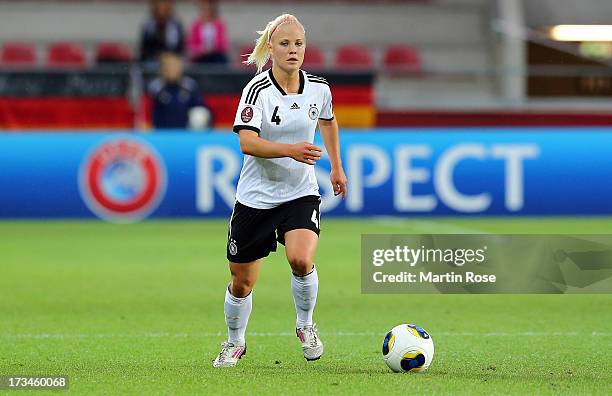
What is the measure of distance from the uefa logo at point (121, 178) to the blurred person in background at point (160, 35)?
235cm

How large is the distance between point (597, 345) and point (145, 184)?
9.54 meters

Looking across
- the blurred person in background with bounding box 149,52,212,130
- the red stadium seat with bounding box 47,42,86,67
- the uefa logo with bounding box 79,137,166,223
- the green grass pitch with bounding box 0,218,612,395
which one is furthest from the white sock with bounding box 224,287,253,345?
the red stadium seat with bounding box 47,42,86,67

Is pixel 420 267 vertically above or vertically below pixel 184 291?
above

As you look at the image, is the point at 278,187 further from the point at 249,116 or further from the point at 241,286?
the point at 241,286

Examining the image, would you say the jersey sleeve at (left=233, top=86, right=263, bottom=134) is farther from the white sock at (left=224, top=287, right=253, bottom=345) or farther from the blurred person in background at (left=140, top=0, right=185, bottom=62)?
the blurred person in background at (left=140, top=0, right=185, bottom=62)

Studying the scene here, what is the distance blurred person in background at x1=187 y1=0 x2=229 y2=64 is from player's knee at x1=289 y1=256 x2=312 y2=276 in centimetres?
1172

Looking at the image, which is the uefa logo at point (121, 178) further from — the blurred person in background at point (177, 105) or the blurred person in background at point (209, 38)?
the blurred person in background at point (209, 38)

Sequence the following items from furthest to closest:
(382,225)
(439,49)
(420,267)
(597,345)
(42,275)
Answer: (439,49)
(382,225)
(42,275)
(597,345)
(420,267)

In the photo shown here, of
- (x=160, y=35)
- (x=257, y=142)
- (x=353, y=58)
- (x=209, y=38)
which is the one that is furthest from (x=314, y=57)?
(x=257, y=142)

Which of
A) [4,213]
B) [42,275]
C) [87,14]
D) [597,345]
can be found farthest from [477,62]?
[597,345]

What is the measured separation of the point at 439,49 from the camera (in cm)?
2350

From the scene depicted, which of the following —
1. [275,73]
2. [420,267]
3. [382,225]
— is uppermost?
[275,73]

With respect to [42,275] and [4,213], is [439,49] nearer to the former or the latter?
[4,213]

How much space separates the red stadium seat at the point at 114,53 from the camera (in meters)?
18.4
